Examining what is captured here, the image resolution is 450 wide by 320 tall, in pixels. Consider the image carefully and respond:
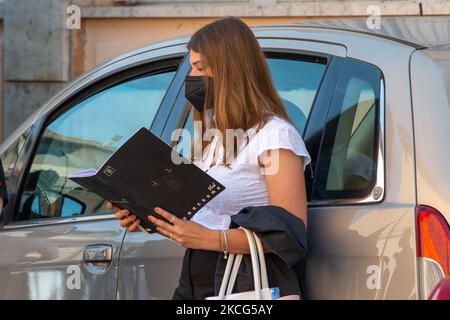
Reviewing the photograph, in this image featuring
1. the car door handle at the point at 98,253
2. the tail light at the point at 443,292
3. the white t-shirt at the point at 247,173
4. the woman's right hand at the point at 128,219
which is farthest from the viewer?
the car door handle at the point at 98,253

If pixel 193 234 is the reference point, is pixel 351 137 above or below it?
above

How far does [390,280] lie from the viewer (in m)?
2.75

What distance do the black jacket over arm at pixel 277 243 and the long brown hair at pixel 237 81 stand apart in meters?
0.28

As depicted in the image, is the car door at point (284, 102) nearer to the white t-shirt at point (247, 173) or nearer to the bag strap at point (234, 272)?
the white t-shirt at point (247, 173)

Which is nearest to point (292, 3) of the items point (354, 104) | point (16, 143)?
point (16, 143)

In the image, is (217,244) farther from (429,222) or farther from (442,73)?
(442,73)

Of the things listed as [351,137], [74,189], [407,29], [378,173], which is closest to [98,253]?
[74,189]

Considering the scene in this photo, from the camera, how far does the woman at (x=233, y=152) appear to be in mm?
2863

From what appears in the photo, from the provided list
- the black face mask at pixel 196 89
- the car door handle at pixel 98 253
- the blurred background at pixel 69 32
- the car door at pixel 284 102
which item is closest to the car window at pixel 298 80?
the car door at pixel 284 102

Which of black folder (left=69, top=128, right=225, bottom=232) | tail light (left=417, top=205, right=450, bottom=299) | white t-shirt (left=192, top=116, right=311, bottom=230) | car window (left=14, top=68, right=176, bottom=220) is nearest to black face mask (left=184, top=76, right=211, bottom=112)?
white t-shirt (left=192, top=116, right=311, bottom=230)

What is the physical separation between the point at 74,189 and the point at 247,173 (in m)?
1.21

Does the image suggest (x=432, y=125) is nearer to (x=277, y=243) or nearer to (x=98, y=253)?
(x=277, y=243)

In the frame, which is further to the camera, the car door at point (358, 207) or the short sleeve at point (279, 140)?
the short sleeve at point (279, 140)

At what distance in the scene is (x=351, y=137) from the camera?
9.94ft
